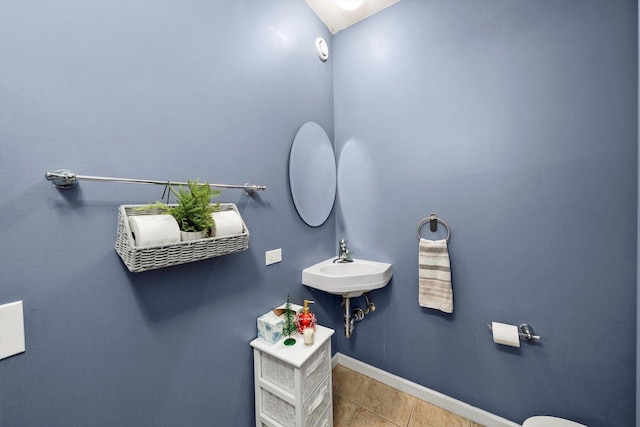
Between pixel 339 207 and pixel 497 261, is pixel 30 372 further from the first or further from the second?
pixel 497 261

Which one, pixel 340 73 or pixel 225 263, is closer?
pixel 225 263

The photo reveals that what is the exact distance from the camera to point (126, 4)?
0.79 meters

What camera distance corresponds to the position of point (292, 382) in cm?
106

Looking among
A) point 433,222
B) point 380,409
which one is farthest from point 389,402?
point 433,222

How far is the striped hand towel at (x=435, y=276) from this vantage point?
1.38 metres

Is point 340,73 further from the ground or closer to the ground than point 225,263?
further from the ground

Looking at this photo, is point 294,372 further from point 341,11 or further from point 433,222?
point 341,11

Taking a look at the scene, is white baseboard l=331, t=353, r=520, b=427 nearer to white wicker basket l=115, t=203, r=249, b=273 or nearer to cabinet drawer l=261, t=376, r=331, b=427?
cabinet drawer l=261, t=376, r=331, b=427

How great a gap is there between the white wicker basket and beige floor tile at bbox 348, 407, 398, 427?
136cm

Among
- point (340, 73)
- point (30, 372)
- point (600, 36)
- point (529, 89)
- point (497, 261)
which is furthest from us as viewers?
point (340, 73)

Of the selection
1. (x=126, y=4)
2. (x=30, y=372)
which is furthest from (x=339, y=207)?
(x=30, y=372)

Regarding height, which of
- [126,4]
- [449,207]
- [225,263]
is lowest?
[225,263]

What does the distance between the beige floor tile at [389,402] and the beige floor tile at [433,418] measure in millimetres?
40

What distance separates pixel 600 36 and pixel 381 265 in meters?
1.54
